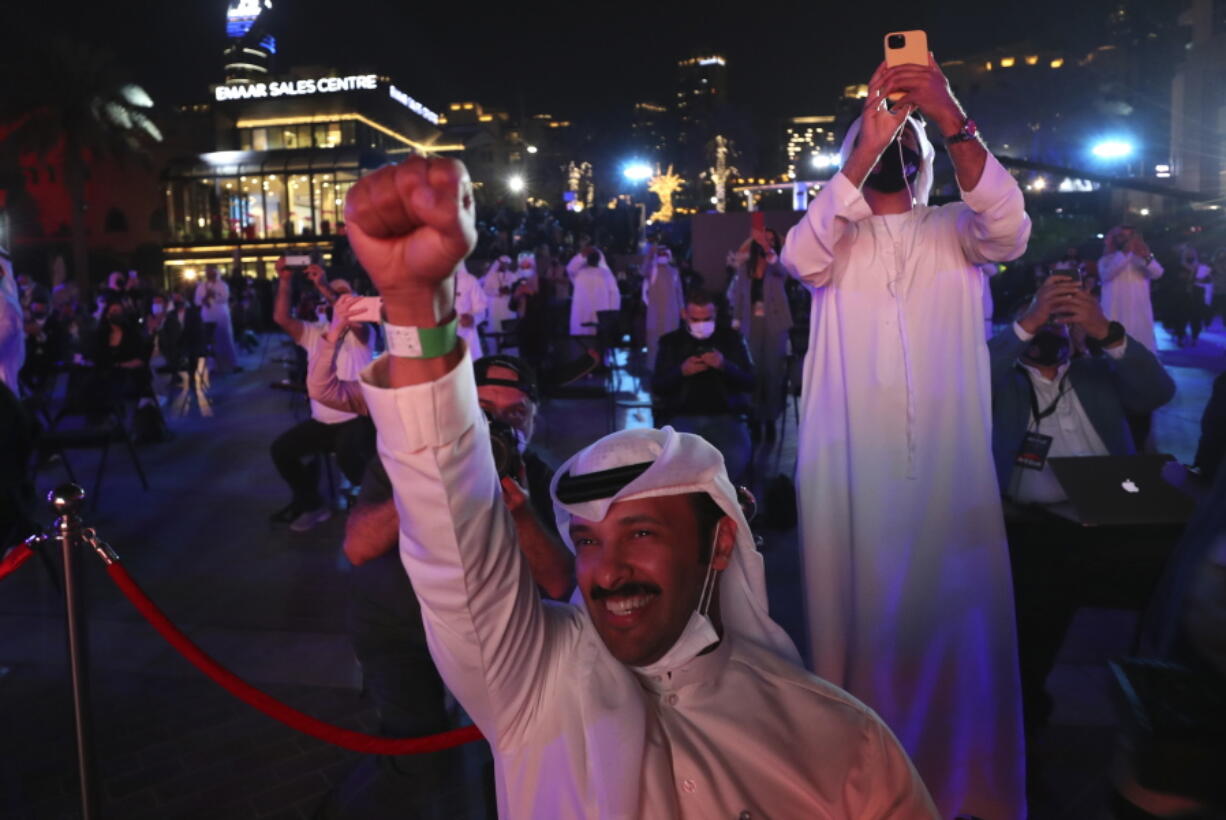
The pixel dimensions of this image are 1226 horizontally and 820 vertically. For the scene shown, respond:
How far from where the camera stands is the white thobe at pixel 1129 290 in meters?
13.7

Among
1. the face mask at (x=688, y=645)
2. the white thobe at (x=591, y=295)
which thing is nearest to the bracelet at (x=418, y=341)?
the face mask at (x=688, y=645)

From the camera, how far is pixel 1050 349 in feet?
13.5

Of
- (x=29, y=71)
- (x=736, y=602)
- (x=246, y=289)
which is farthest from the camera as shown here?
(x=29, y=71)

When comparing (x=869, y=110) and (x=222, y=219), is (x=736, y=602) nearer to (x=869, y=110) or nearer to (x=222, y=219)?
(x=869, y=110)

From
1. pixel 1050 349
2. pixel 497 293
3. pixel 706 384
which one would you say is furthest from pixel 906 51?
pixel 497 293

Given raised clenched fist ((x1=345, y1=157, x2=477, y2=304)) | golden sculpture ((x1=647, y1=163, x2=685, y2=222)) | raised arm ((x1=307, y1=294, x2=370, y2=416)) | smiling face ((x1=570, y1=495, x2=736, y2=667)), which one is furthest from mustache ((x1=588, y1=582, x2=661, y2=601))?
golden sculpture ((x1=647, y1=163, x2=685, y2=222))

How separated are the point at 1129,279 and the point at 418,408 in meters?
14.8

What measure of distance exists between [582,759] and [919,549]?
64.7 inches

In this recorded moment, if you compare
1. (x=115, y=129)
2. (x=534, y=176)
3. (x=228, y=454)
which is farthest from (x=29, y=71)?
(x=534, y=176)

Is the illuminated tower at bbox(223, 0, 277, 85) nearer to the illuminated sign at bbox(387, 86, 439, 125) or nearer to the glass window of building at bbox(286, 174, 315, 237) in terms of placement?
the illuminated sign at bbox(387, 86, 439, 125)

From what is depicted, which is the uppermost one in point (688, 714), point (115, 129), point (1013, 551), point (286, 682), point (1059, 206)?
point (115, 129)

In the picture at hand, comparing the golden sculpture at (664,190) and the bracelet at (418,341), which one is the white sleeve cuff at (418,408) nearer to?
the bracelet at (418,341)

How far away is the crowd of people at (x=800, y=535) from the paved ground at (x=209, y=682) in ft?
1.86

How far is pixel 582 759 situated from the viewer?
68.6 inches
